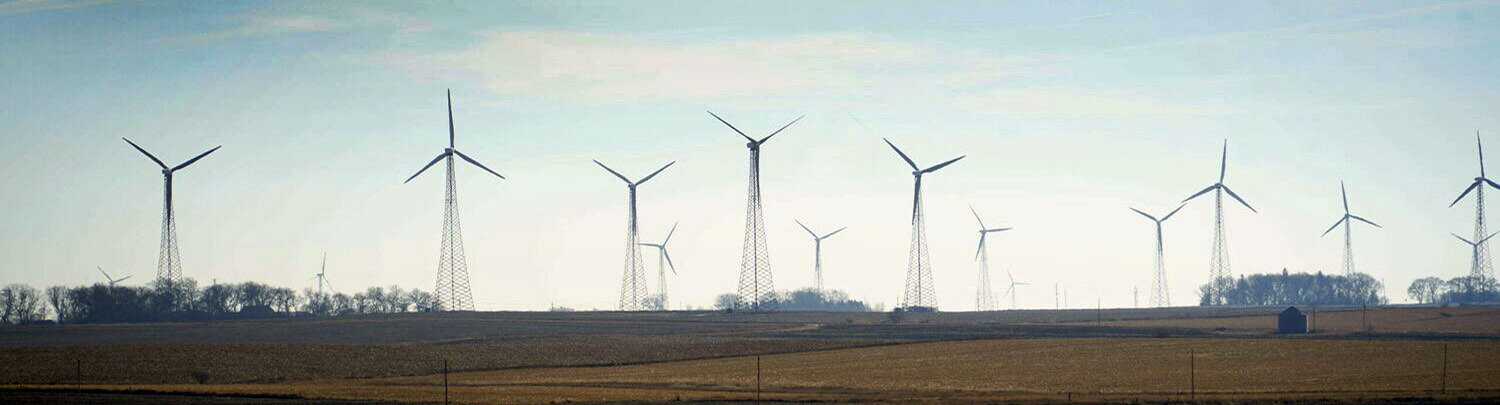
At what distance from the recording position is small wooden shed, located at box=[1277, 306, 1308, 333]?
143625 millimetres

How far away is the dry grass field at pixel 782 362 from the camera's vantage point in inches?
2977

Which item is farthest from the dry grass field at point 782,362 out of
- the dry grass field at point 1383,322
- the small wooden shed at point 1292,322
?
the small wooden shed at point 1292,322

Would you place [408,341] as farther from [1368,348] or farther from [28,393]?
[1368,348]

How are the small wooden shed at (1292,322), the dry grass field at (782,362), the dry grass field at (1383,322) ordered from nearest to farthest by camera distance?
1. the dry grass field at (782,362)
2. the dry grass field at (1383,322)
3. the small wooden shed at (1292,322)

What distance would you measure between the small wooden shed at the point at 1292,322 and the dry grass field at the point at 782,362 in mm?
3006

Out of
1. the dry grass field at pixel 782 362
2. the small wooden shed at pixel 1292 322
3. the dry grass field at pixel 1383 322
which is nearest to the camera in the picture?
the dry grass field at pixel 782 362

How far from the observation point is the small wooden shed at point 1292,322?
14362cm

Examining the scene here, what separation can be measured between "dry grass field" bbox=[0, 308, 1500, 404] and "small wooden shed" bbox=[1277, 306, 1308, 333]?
9.86ft

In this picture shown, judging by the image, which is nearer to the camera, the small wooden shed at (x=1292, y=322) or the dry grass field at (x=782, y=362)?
the dry grass field at (x=782, y=362)

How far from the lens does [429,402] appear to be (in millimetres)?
69875

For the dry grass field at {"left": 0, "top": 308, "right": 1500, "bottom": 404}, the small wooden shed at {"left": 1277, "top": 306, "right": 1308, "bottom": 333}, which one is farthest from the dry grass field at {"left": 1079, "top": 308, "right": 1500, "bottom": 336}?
the small wooden shed at {"left": 1277, "top": 306, "right": 1308, "bottom": 333}

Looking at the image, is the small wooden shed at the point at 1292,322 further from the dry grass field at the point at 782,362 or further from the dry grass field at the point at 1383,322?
the dry grass field at the point at 782,362

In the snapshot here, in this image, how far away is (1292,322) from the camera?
145 meters

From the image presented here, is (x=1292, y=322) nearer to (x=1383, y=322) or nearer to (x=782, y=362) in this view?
(x=1383, y=322)
